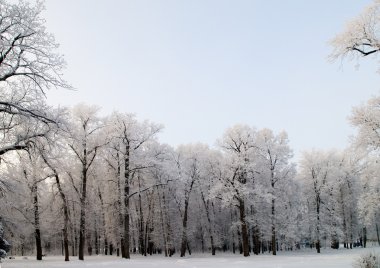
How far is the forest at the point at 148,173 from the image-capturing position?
775 inches

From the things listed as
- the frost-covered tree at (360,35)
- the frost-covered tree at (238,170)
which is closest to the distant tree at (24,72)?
the frost-covered tree at (360,35)

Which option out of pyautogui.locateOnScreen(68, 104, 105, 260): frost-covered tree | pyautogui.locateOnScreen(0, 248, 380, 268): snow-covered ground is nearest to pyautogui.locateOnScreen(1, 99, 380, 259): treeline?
pyautogui.locateOnScreen(68, 104, 105, 260): frost-covered tree

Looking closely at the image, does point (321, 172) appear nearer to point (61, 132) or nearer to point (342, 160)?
point (342, 160)

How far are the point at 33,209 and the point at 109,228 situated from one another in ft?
45.3

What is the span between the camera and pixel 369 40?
19.1 meters

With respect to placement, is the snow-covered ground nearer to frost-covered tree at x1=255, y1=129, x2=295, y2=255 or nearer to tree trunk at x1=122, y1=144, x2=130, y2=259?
tree trunk at x1=122, y1=144, x2=130, y2=259

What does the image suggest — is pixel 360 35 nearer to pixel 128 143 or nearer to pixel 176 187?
pixel 128 143

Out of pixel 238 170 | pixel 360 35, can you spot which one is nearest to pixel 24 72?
pixel 360 35

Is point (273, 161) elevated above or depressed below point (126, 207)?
above

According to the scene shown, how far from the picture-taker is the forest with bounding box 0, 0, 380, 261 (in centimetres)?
1969

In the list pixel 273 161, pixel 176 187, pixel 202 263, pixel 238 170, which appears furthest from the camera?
pixel 176 187

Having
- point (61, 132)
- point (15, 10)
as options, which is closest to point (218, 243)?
point (61, 132)

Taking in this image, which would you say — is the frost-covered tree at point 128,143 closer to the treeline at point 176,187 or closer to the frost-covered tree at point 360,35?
the treeline at point 176,187

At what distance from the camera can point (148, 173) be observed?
160 feet
